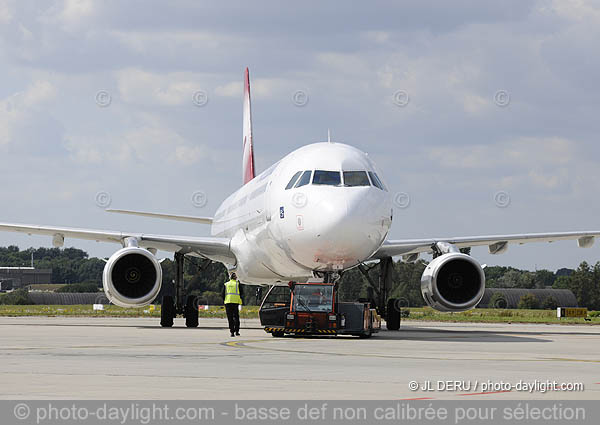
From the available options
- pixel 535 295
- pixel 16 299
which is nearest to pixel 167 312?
pixel 16 299

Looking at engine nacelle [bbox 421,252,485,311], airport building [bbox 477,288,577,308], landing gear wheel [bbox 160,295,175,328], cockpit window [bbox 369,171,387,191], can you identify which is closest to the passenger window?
cockpit window [bbox 369,171,387,191]

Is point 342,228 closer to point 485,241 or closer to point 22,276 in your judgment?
point 485,241

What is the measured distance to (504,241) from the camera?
30.0m

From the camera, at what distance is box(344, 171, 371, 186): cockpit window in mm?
22391

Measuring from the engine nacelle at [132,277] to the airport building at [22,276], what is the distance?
16031 centimetres

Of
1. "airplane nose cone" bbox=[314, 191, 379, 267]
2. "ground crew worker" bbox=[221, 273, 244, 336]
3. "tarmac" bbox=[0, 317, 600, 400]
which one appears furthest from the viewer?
"ground crew worker" bbox=[221, 273, 244, 336]

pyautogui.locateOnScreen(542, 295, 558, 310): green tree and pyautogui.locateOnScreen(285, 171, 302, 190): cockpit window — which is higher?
pyautogui.locateOnScreen(285, 171, 302, 190): cockpit window

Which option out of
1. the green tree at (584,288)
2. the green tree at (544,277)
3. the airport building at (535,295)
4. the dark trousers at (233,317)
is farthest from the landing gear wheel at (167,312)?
the green tree at (544,277)

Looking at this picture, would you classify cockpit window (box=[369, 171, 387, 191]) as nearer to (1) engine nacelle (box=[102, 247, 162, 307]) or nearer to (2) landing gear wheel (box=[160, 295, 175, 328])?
(1) engine nacelle (box=[102, 247, 162, 307])

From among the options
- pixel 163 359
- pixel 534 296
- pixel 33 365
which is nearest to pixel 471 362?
pixel 163 359

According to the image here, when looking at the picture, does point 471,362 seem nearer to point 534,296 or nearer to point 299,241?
point 299,241

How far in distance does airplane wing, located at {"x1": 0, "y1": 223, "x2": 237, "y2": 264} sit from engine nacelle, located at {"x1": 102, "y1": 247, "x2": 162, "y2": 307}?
2.10 metres

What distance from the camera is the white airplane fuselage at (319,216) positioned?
21609 mm
